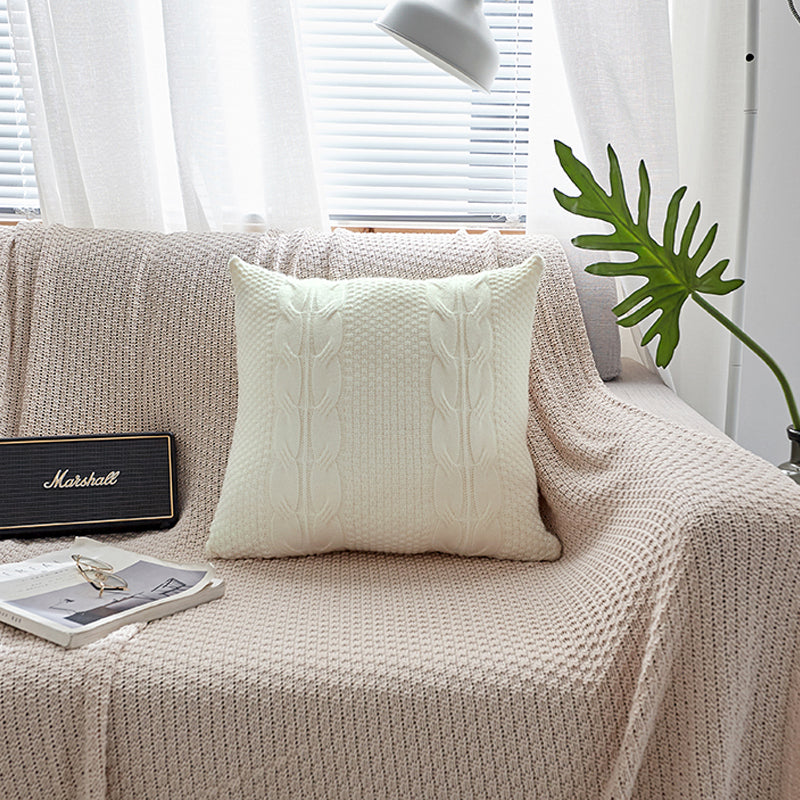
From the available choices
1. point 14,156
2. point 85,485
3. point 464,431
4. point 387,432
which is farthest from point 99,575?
point 14,156

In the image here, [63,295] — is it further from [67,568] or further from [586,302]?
[586,302]

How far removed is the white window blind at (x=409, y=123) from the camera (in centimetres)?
174

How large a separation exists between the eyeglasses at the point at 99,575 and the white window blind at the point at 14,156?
978 millimetres

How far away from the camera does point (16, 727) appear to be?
878 mm

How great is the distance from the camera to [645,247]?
1213 mm

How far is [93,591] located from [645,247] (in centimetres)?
91

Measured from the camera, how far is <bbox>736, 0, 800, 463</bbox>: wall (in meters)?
1.70

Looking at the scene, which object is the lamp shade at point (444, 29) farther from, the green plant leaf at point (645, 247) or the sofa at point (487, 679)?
the sofa at point (487, 679)

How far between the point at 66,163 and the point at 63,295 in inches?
12.3

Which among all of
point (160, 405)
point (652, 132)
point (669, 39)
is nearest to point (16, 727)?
point (160, 405)

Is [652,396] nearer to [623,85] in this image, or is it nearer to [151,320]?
[623,85]

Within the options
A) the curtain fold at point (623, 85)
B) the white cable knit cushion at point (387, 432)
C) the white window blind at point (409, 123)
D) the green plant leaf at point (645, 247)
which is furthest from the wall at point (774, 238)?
the white cable knit cushion at point (387, 432)

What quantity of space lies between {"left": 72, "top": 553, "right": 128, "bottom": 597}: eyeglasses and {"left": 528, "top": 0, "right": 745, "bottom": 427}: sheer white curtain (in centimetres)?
98

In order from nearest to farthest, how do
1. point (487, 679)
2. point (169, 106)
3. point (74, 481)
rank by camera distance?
1. point (487, 679)
2. point (74, 481)
3. point (169, 106)
